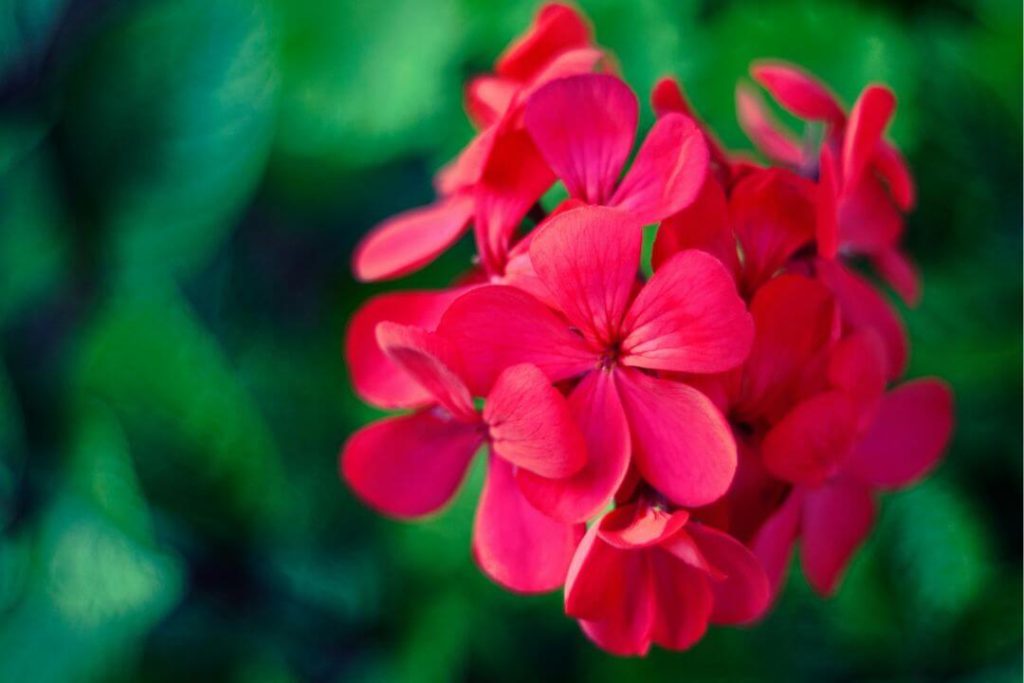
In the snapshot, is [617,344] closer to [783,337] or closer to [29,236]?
[783,337]

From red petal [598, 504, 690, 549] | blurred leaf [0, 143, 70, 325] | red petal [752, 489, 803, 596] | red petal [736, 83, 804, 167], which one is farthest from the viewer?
blurred leaf [0, 143, 70, 325]

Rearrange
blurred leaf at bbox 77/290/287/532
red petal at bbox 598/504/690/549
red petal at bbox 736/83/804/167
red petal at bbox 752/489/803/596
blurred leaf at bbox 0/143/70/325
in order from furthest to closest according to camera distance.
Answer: blurred leaf at bbox 0/143/70/325 → blurred leaf at bbox 77/290/287/532 → red petal at bbox 736/83/804/167 → red petal at bbox 752/489/803/596 → red petal at bbox 598/504/690/549

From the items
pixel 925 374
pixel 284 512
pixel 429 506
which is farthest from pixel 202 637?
pixel 925 374

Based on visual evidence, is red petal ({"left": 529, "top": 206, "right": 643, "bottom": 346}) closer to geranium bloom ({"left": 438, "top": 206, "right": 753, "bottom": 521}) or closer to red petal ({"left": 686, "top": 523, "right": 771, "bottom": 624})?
geranium bloom ({"left": 438, "top": 206, "right": 753, "bottom": 521})

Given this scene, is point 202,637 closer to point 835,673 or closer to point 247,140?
point 247,140

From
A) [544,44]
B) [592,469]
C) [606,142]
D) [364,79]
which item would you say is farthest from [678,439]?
[364,79]

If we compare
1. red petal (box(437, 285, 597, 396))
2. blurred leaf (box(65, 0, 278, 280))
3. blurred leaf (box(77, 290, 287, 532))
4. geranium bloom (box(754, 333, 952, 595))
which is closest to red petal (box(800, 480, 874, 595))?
geranium bloom (box(754, 333, 952, 595))
